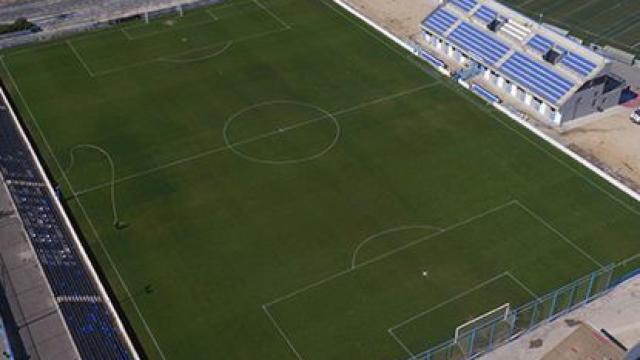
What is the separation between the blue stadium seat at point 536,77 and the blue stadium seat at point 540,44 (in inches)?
51.9

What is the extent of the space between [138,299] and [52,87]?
3581cm

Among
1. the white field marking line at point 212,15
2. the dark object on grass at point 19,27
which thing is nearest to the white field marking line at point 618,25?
the white field marking line at point 212,15

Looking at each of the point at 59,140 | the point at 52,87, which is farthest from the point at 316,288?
the point at 52,87

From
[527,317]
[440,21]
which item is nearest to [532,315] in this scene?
[527,317]

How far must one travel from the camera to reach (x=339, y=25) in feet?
299

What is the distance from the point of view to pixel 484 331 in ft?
165

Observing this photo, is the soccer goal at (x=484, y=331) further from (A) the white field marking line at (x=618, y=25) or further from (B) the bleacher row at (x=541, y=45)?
(A) the white field marking line at (x=618, y=25)

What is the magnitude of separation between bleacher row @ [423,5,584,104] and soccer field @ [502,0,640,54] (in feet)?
47.5

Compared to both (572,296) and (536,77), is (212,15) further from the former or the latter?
(572,296)

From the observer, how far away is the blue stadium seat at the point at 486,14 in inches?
3238

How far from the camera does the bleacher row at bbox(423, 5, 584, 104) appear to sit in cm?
7369

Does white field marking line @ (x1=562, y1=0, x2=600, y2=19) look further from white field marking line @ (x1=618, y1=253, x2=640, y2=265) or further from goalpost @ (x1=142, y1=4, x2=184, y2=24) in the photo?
goalpost @ (x1=142, y1=4, x2=184, y2=24)

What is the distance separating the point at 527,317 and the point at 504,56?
3615 centimetres

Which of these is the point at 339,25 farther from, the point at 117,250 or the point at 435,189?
the point at 117,250
